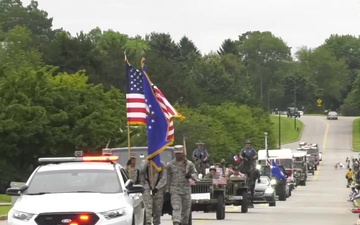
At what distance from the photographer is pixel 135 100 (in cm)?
2639

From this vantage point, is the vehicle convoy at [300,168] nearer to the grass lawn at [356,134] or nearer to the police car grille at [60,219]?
the grass lawn at [356,134]

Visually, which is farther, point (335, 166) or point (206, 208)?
point (335, 166)

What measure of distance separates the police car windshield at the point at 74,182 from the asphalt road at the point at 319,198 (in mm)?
11295

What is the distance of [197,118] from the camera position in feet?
286

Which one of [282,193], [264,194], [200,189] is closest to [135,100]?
[200,189]

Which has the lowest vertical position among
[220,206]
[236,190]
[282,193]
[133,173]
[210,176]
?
[282,193]

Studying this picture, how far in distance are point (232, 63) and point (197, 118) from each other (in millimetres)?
103742

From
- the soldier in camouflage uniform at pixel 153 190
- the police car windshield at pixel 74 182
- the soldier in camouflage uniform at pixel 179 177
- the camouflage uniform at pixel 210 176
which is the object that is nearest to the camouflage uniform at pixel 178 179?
the soldier in camouflage uniform at pixel 179 177

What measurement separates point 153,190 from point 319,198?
4151 cm

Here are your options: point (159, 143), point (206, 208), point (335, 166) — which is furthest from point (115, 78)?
point (159, 143)

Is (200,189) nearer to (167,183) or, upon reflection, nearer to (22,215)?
(167,183)

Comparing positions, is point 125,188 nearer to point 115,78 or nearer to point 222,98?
point 115,78

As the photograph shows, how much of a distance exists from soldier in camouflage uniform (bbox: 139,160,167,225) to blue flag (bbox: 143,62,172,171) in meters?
0.77

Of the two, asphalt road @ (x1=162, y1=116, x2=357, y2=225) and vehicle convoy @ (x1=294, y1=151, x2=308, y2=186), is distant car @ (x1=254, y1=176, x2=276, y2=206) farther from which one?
vehicle convoy @ (x1=294, y1=151, x2=308, y2=186)
